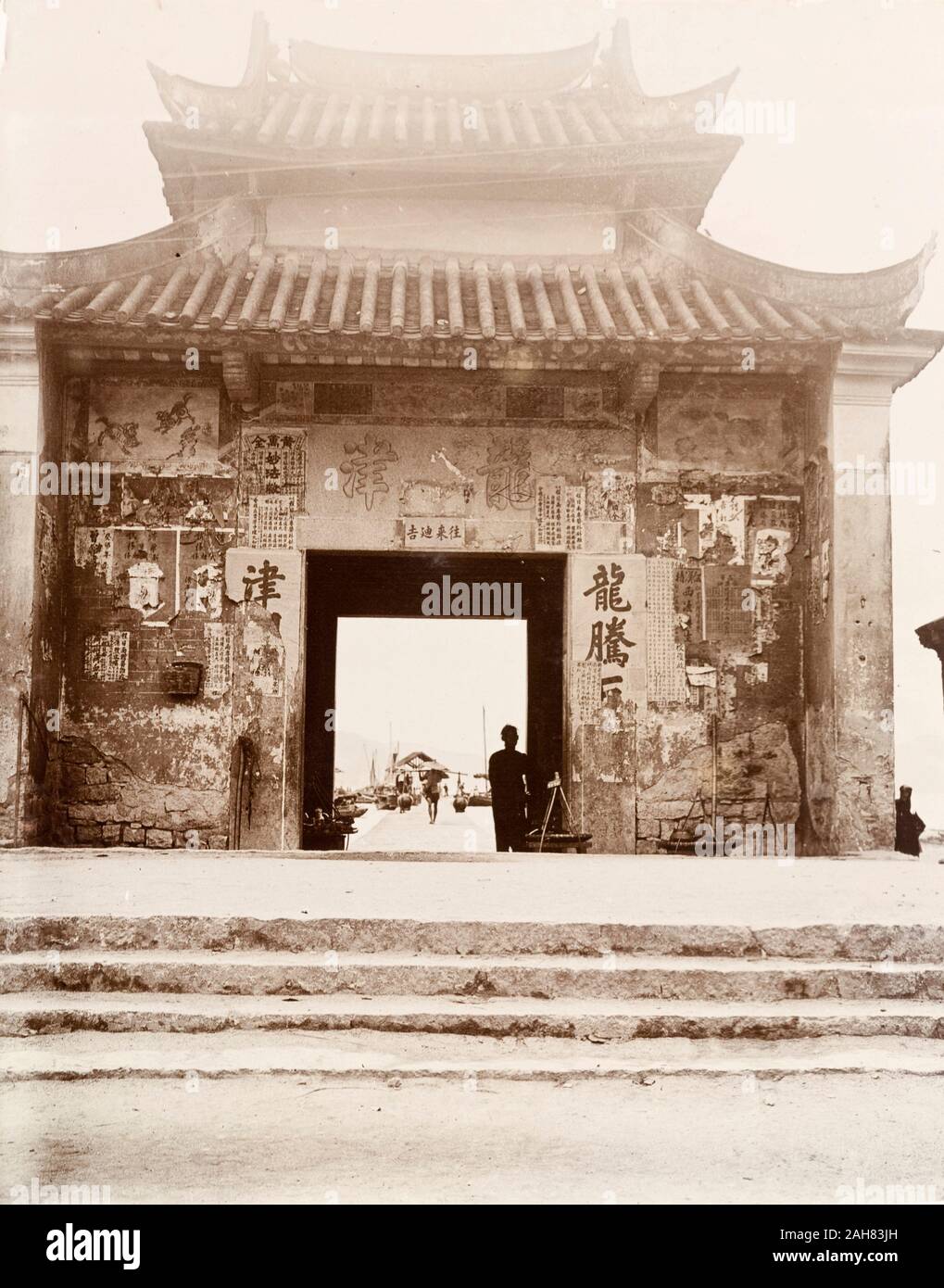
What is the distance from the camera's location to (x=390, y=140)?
33.7ft

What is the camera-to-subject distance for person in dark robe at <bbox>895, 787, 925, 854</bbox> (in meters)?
12.3

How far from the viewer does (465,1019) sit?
3922mm

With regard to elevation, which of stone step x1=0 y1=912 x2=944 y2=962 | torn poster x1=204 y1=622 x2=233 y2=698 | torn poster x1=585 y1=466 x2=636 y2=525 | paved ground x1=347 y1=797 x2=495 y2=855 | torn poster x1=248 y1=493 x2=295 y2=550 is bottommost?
paved ground x1=347 y1=797 x2=495 y2=855

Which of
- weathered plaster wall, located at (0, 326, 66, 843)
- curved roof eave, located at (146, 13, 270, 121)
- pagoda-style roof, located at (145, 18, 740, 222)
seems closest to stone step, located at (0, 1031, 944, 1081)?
weathered plaster wall, located at (0, 326, 66, 843)

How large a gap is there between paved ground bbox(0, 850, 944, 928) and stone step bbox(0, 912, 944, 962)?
48mm

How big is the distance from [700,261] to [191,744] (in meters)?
5.59

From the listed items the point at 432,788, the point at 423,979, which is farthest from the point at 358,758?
the point at 423,979

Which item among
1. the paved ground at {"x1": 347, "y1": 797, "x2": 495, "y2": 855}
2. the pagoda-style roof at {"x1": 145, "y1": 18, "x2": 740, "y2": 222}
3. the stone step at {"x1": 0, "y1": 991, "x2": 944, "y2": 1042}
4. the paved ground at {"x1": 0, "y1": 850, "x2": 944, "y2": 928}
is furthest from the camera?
the paved ground at {"x1": 347, "y1": 797, "x2": 495, "y2": 855}

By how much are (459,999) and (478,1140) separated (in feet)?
3.36

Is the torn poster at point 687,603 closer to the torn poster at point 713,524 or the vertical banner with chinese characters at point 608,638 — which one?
the torn poster at point 713,524

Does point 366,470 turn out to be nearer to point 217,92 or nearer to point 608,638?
point 608,638

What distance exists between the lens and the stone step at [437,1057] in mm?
3553

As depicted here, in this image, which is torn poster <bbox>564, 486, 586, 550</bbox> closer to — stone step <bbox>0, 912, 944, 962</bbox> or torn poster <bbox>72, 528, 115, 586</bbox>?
torn poster <bbox>72, 528, 115, 586</bbox>

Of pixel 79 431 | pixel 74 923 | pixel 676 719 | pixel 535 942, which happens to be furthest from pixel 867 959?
pixel 79 431
